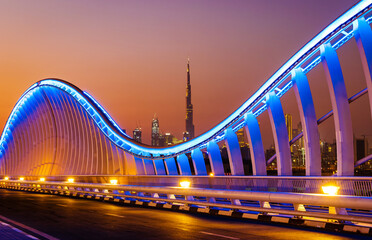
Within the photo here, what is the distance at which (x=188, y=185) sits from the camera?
2153 cm

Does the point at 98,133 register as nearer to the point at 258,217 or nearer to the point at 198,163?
the point at 198,163

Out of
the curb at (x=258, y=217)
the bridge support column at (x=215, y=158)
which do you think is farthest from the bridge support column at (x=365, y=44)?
the bridge support column at (x=215, y=158)

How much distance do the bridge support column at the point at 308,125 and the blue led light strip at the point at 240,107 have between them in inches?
40.5

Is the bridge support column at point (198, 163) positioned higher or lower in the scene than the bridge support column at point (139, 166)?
lower

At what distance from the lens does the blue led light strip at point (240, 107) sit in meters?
18.5

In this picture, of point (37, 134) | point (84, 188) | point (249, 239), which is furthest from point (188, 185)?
point (37, 134)

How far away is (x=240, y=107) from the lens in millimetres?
23297

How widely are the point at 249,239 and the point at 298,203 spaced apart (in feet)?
11.5

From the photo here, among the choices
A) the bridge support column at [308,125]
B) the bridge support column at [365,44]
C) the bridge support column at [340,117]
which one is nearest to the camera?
the bridge support column at [365,44]

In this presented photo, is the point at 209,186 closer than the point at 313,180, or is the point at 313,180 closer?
the point at 313,180

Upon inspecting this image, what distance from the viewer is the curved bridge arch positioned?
1967 centimetres

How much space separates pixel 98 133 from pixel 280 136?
27.2m

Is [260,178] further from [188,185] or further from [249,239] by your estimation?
[249,239]

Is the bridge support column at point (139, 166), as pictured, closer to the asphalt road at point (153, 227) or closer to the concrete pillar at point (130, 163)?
the concrete pillar at point (130, 163)
